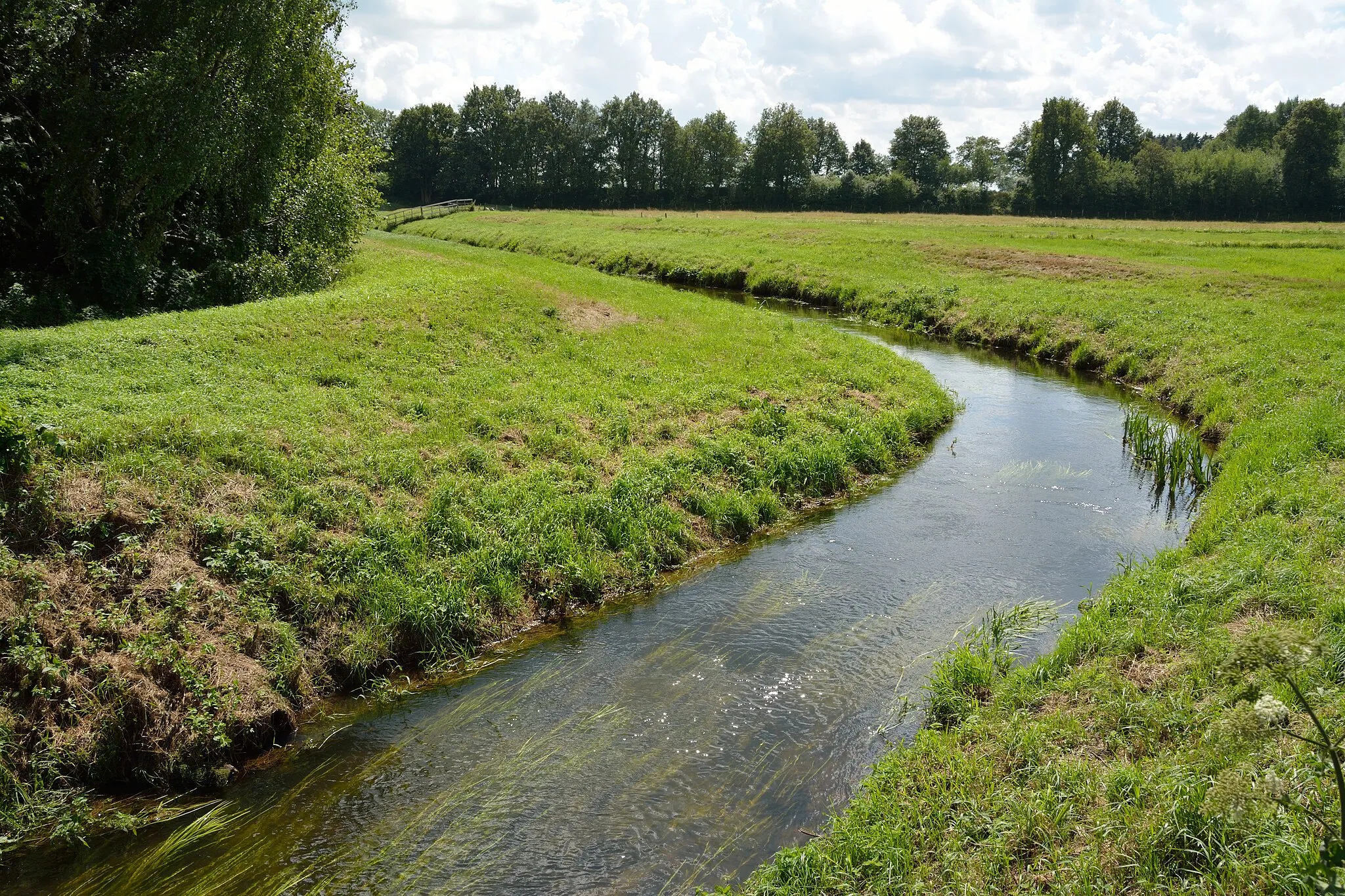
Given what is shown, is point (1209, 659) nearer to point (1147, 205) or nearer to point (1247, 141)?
point (1147, 205)

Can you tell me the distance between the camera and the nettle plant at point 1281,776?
16.0ft

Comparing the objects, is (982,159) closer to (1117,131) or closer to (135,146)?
(1117,131)

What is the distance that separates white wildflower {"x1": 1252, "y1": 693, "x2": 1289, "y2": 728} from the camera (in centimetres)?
484

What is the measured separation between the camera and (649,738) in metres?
8.81

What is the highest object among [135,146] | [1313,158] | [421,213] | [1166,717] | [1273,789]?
[1313,158]

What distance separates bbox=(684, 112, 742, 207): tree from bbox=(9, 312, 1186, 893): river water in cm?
10966

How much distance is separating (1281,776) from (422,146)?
128039mm

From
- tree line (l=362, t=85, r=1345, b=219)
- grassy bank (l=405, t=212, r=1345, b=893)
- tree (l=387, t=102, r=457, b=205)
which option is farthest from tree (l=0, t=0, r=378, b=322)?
tree (l=387, t=102, r=457, b=205)

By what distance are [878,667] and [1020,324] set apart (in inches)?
979

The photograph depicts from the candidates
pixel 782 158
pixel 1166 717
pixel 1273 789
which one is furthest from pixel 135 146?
pixel 782 158

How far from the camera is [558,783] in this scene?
8.11 meters

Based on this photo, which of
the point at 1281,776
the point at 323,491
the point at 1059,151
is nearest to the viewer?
the point at 1281,776

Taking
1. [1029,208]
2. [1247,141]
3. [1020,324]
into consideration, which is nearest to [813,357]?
[1020,324]

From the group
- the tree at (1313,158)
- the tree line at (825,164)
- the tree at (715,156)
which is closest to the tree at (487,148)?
the tree line at (825,164)
